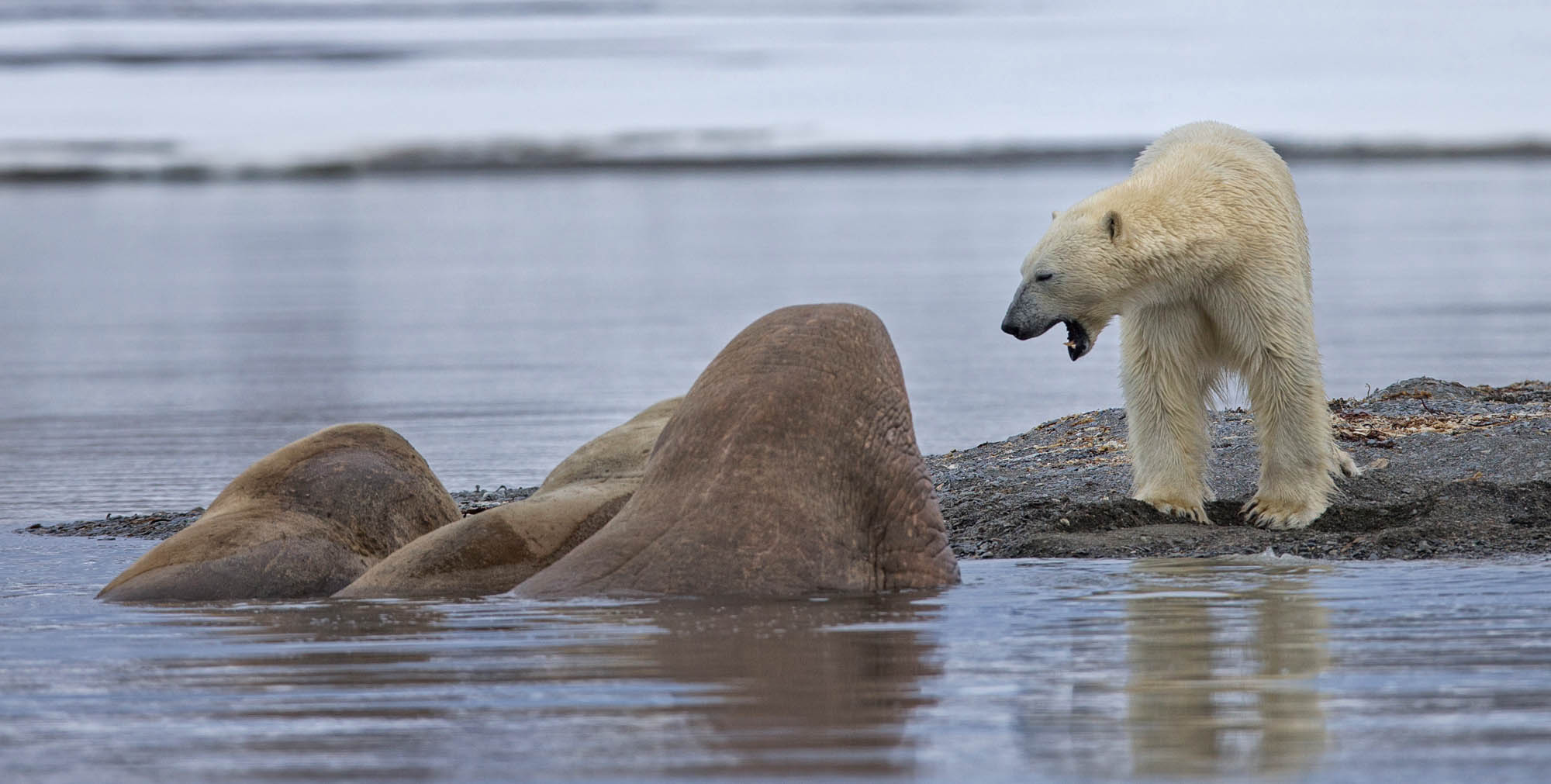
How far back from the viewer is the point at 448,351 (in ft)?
65.5

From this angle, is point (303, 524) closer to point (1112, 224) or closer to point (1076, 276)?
point (1076, 276)

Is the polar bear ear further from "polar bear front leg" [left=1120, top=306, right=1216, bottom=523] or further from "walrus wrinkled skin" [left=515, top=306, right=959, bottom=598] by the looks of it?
"walrus wrinkled skin" [left=515, top=306, right=959, bottom=598]

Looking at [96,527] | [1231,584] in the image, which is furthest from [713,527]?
[96,527]

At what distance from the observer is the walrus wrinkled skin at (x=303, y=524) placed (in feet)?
23.1

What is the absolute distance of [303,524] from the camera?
7359 mm

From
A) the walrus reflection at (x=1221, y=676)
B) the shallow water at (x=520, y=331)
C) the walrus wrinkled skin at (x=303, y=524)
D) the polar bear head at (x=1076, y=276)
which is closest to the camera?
the walrus reflection at (x=1221, y=676)

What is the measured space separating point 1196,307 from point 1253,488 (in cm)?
130

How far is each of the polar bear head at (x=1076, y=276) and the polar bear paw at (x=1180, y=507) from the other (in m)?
0.81

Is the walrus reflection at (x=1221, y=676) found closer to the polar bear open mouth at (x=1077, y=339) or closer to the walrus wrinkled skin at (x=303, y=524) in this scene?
the polar bear open mouth at (x=1077, y=339)

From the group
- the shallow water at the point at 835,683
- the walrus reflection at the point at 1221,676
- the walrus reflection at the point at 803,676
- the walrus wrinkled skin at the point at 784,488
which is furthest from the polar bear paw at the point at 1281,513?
the walrus reflection at the point at 803,676

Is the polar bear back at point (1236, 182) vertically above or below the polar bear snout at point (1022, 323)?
above

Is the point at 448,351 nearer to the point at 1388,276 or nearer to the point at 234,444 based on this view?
the point at 234,444

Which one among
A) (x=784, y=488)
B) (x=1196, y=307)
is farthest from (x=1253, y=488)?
(x=784, y=488)

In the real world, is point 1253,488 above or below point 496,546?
below
